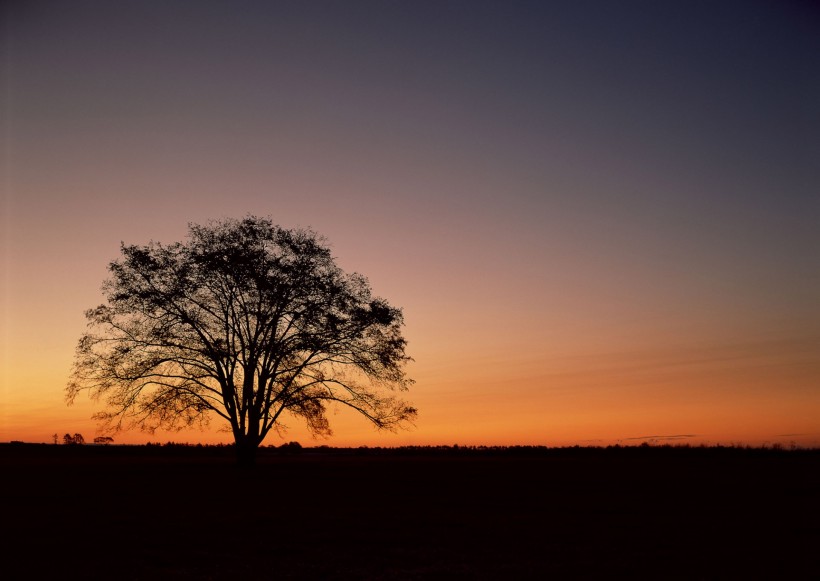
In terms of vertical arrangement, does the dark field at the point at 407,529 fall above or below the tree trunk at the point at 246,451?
below

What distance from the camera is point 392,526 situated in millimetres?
20438

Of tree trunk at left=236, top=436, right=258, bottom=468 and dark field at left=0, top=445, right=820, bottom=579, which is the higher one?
tree trunk at left=236, top=436, right=258, bottom=468

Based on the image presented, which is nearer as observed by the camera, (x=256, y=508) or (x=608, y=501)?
(x=256, y=508)

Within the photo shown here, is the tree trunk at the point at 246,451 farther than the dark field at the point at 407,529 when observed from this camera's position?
Yes

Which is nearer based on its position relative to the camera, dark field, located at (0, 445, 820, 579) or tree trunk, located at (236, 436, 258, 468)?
dark field, located at (0, 445, 820, 579)

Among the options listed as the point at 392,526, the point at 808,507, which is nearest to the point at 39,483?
the point at 392,526

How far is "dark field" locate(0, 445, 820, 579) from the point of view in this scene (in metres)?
14.6

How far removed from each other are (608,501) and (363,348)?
22.2 metres

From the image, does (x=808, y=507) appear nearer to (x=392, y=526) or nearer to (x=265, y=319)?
(x=392, y=526)

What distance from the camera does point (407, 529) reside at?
1986 cm

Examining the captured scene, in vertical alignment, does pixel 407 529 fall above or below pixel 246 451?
below

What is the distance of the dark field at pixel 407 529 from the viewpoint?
574 inches

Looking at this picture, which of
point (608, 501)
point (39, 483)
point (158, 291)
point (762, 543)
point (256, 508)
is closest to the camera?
point (762, 543)

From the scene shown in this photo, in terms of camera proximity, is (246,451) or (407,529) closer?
(407,529)
